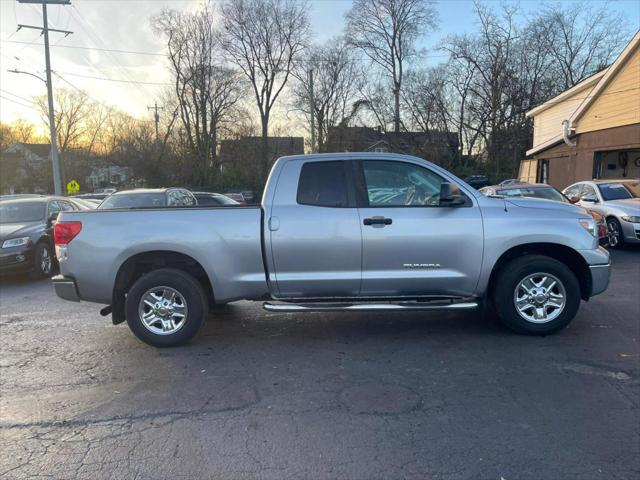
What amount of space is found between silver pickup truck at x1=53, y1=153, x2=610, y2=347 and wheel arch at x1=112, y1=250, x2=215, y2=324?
0.05 ft

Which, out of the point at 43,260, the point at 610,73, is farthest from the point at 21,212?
the point at 610,73

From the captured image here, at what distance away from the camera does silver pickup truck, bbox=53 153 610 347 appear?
463 cm

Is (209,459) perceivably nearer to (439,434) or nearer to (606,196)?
(439,434)

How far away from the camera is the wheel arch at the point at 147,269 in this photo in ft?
15.6

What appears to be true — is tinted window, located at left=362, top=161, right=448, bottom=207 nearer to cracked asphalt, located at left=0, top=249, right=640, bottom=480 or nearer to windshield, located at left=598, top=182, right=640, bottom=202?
cracked asphalt, located at left=0, top=249, right=640, bottom=480

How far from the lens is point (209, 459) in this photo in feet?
9.31

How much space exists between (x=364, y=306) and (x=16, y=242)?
7237mm

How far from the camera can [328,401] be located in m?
3.55

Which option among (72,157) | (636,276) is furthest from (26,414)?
(72,157)

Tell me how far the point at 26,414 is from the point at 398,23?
4435 cm

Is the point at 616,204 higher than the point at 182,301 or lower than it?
higher

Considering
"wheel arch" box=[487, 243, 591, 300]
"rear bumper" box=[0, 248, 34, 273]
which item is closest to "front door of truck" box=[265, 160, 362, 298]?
"wheel arch" box=[487, 243, 591, 300]

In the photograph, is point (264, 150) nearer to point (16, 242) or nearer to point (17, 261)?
point (16, 242)

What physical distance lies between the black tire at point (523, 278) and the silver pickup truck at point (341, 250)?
0.04ft
